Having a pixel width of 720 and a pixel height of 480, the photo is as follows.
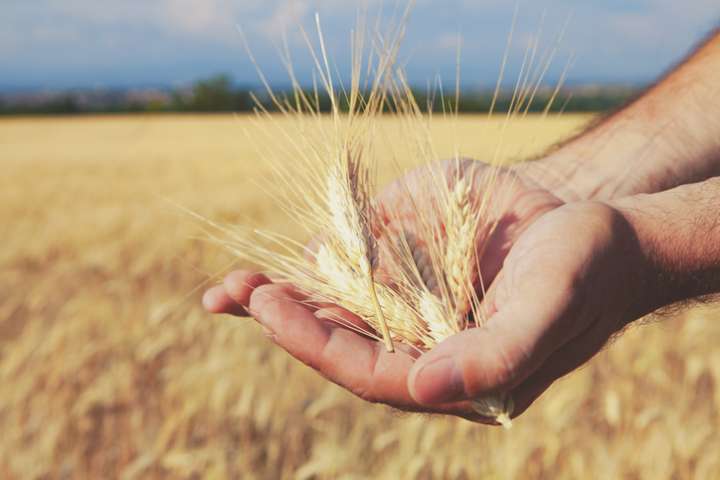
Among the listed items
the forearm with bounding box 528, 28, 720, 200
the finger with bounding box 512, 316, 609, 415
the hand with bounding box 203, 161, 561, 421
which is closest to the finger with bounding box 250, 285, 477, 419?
the hand with bounding box 203, 161, 561, 421

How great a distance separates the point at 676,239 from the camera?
1.31 m

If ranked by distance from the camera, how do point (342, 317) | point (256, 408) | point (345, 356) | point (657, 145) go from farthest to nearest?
point (256, 408) → point (657, 145) → point (342, 317) → point (345, 356)

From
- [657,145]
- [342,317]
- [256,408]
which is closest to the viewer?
[342,317]

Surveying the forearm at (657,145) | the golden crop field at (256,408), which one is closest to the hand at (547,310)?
the golden crop field at (256,408)

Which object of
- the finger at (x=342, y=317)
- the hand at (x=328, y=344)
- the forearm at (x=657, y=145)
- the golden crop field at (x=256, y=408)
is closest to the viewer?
the hand at (x=328, y=344)

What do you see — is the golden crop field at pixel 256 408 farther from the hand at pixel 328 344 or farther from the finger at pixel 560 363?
the finger at pixel 560 363

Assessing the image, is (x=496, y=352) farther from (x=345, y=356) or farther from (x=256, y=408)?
(x=256, y=408)

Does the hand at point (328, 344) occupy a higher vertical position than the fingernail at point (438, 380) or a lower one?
lower

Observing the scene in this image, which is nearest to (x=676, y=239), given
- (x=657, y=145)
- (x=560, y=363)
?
(x=560, y=363)

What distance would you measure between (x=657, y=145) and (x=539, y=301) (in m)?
1.05

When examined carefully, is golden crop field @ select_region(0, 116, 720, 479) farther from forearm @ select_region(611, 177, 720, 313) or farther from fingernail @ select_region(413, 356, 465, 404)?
fingernail @ select_region(413, 356, 465, 404)

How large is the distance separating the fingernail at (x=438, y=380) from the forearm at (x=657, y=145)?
3.31 ft

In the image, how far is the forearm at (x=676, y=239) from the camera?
1295 mm

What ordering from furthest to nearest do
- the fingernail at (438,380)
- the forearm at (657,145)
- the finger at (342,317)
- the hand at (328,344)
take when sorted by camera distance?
the forearm at (657,145), the finger at (342,317), the hand at (328,344), the fingernail at (438,380)
